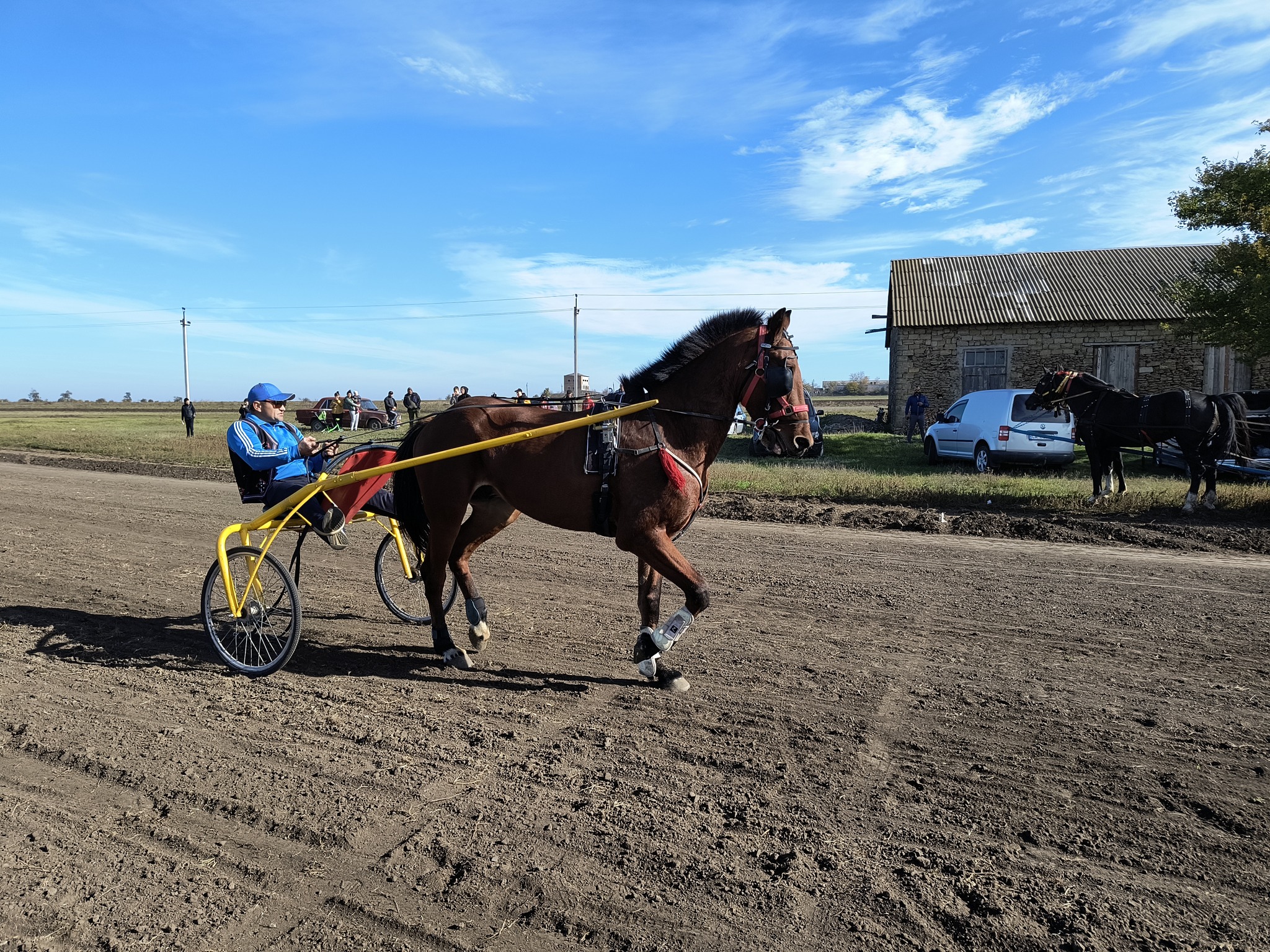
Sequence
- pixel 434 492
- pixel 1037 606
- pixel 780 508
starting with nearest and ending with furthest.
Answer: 1. pixel 434 492
2. pixel 1037 606
3. pixel 780 508

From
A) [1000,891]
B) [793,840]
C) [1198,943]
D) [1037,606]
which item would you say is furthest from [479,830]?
[1037,606]

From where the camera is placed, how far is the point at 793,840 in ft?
10.8

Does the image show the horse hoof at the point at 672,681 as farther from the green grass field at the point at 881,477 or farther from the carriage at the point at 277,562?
the green grass field at the point at 881,477

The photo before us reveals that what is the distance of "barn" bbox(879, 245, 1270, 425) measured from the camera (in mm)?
24625

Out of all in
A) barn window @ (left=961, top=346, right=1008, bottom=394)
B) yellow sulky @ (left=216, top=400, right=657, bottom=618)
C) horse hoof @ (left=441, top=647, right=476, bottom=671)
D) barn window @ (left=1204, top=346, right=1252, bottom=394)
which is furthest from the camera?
barn window @ (left=961, top=346, right=1008, bottom=394)

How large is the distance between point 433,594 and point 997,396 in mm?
15237

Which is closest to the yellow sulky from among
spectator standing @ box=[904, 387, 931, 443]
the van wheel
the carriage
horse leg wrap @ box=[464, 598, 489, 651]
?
the carriage

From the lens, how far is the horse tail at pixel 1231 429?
478 inches

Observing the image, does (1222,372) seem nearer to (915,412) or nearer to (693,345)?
(915,412)

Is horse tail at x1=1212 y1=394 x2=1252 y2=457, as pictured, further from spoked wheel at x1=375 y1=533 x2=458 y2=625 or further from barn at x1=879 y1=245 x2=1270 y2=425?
barn at x1=879 y1=245 x2=1270 y2=425

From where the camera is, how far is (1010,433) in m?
17.1

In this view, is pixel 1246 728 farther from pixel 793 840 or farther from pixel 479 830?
pixel 479 830

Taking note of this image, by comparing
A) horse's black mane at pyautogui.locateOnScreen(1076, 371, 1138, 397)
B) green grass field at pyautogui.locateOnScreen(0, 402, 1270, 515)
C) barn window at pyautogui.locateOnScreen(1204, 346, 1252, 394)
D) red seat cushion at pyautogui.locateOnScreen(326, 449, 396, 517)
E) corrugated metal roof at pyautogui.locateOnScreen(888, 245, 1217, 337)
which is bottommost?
green grass field at pyautogui.locateOnScreen(0, 402, 1270, 515)

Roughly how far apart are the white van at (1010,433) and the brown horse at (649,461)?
529 inches
